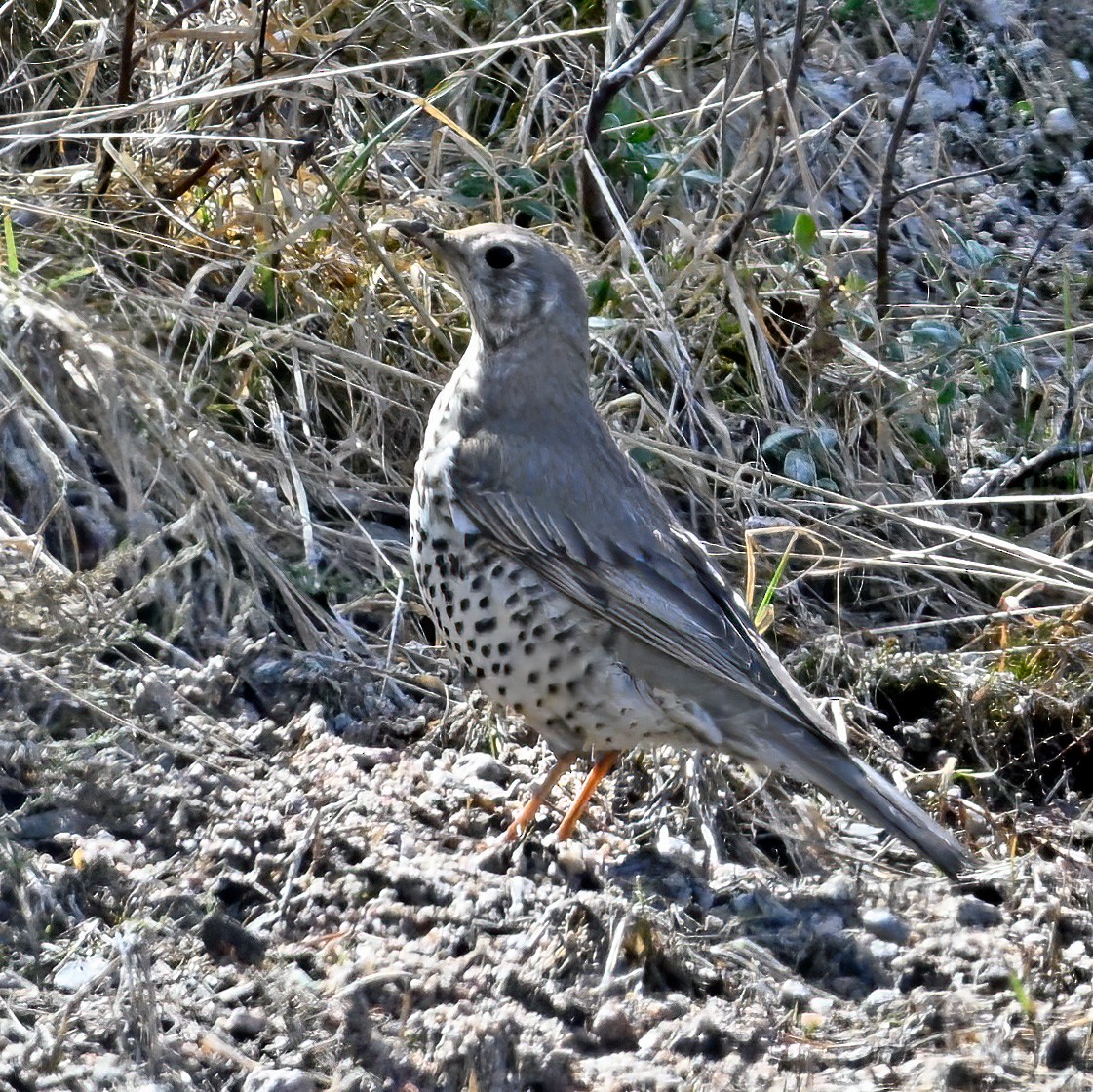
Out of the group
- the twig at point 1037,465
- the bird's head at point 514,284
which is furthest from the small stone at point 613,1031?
the twig at point 1037,465

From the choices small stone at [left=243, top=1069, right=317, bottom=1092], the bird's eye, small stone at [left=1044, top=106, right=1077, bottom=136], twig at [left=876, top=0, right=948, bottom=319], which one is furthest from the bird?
small stone at [left=1044, top=106, right=1077, bottom=136]

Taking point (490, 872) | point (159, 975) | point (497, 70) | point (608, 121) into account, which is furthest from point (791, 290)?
point (159, 975)

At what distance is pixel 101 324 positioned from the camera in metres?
4.46

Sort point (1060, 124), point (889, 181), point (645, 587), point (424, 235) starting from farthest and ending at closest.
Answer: point (1060, 124), point (889, 181), point (424, 235), point (645, 587)

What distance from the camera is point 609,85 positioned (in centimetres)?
512

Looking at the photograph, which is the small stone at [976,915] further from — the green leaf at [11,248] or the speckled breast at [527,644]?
the green leaf at [11,248]

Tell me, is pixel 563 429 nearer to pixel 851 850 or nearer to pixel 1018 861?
pixel 851 850

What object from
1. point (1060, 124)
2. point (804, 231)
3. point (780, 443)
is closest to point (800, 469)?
point (780, 443)

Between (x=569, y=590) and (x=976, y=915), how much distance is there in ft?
3.63

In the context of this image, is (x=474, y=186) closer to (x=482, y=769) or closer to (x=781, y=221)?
(x=781, y=221)

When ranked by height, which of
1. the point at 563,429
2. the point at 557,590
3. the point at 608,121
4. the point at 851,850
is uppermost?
the point at 608,121

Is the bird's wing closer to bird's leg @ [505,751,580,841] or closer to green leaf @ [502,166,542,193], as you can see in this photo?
bird's leg @ [505,751,580,841]

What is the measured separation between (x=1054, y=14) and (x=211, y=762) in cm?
518

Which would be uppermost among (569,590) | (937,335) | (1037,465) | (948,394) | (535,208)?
(535,208)
